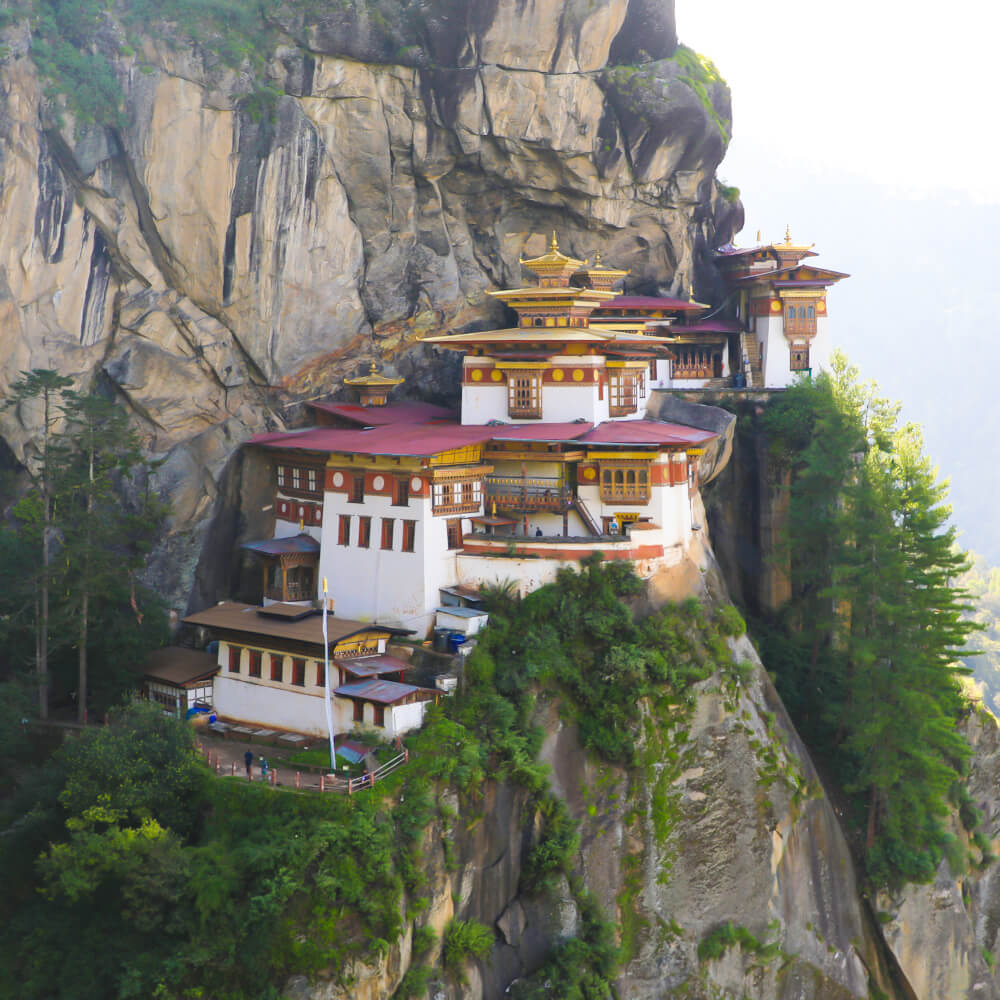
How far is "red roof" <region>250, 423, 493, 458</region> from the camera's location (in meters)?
34.6

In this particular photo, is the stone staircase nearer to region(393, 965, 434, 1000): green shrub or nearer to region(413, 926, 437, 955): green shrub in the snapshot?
region(413, 926, 437, 955): green shrub

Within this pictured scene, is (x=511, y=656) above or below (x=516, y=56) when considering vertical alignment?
below

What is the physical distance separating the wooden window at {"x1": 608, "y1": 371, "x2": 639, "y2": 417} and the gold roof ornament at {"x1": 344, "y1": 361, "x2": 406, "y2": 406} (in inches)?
306

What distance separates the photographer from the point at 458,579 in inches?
1377

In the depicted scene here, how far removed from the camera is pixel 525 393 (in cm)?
3944

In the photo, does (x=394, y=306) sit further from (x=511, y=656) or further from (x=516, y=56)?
(x=511, y=656)

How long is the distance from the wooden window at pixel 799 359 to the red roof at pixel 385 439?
1631 centimetres

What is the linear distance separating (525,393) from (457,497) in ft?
18.8

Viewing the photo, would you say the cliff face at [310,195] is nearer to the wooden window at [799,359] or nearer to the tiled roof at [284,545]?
the tiled roof at [284,545]

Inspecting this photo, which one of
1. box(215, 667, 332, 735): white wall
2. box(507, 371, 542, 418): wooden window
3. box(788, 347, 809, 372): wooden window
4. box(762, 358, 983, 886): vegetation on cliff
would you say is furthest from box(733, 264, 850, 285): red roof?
box(215, 667, 332, 735): white wall

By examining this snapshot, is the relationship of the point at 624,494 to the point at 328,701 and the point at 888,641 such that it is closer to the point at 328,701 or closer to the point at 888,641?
the point at 888,641

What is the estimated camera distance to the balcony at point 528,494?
122 feet

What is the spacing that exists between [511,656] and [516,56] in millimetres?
22877

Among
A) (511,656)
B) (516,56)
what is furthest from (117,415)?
(516,56)
